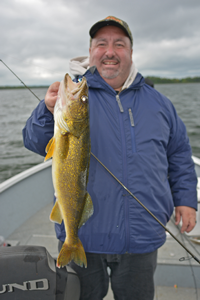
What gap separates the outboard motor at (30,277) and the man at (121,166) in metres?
0.36

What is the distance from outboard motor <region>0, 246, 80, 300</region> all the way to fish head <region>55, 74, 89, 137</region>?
94 cm

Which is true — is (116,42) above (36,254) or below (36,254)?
above

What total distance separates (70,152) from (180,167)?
1311mm

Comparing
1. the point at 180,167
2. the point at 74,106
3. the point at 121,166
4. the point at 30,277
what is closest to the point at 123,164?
the point at 121,166

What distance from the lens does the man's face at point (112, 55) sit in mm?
2225

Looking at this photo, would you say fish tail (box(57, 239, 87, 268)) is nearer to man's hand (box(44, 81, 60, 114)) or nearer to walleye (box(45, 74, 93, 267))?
walleye (box(45, 74, 93, 267))

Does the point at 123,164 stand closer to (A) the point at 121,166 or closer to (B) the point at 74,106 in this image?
(A) the point at 121,166

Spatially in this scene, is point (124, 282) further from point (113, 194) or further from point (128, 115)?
point (128, 115)

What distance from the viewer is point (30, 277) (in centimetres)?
153

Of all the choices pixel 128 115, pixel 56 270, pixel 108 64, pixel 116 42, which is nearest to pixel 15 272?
pixel 56 270

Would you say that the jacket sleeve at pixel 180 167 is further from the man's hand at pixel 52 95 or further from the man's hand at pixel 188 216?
the man's hand at pixel 52 95

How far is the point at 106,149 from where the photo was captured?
1.96 metres

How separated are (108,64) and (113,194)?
128cm

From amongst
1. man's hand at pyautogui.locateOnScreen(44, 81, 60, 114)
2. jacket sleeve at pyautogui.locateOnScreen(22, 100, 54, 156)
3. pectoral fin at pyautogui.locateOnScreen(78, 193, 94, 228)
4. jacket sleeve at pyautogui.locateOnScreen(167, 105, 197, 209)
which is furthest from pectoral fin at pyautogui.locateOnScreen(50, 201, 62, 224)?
jacket sleeve at pyautogui.locateOnScreen(167, 105, 197, 209)
